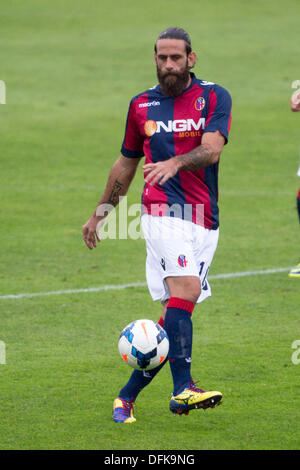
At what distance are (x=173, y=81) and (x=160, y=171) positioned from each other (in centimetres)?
90

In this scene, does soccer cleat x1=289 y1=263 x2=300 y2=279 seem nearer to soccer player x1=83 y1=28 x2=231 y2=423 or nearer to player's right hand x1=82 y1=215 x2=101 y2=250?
soccer player x1=83 y1=28 x2=231 y2=423

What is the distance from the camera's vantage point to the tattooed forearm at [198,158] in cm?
605

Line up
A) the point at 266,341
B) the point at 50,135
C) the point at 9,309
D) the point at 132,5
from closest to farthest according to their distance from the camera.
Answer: the point at 266,341
the point at 9,309
the point at 50,135
the point at 132,5

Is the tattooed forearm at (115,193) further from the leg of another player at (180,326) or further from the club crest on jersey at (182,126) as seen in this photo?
the leg of another player at (180,326)

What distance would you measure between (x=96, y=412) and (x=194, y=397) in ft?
3.11

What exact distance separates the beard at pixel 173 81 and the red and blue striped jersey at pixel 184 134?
57 millimetres

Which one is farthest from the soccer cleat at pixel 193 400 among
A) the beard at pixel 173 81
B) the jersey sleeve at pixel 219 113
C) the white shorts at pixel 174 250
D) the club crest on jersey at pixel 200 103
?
the beard at pixel 173 81

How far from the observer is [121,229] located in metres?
13.5

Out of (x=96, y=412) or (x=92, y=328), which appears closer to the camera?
(x=96, y=412)

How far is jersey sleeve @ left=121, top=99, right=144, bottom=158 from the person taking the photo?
673cm

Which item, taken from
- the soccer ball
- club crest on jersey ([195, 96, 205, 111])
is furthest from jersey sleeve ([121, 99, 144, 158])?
the soccer ball
